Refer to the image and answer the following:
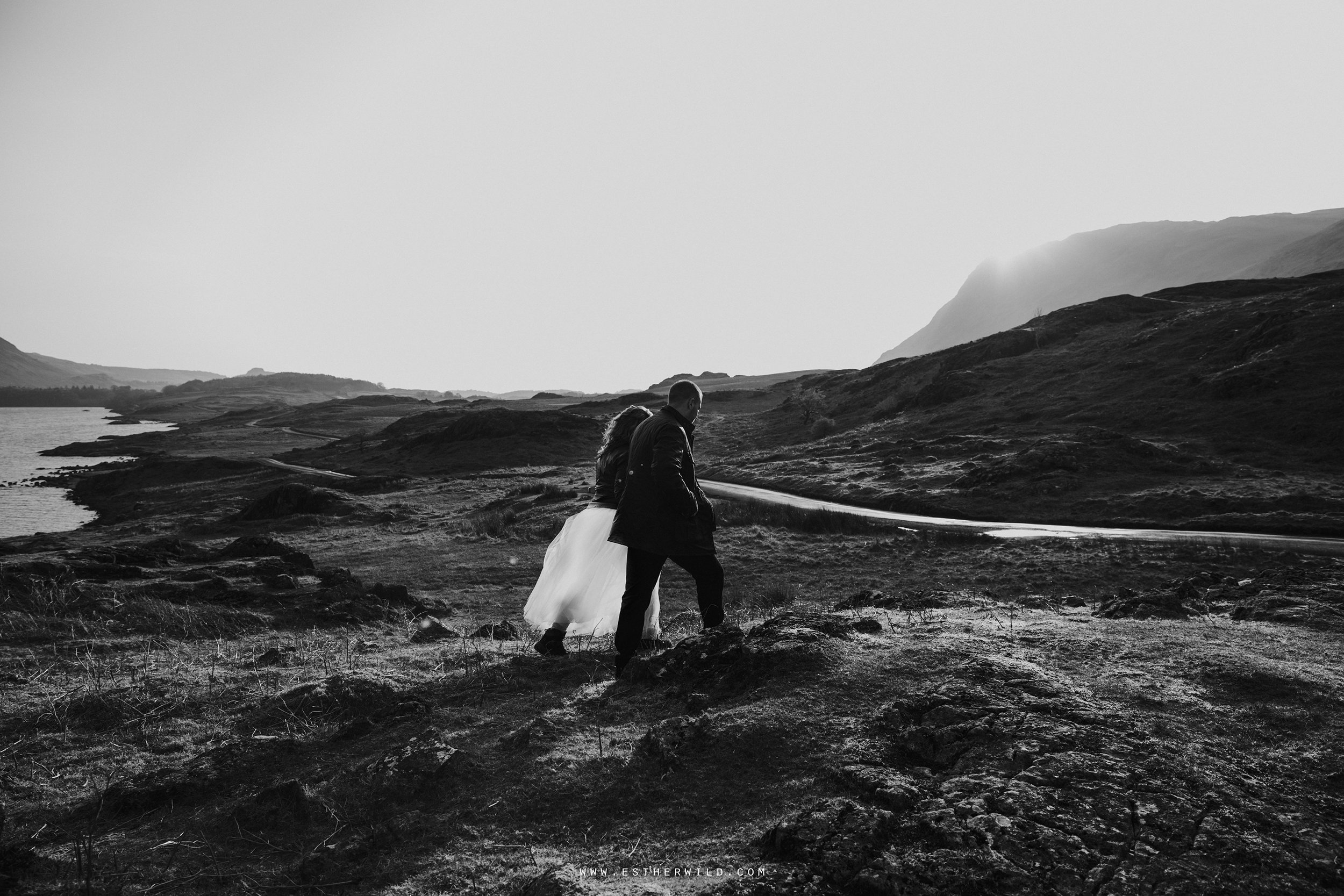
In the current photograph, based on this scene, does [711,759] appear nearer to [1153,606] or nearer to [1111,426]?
[1153,606]

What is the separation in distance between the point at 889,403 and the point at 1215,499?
98.8 ft

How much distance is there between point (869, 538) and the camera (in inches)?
739

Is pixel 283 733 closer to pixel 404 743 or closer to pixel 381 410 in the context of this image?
pixel 404 743

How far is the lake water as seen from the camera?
3638 cm

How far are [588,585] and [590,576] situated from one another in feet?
0.26

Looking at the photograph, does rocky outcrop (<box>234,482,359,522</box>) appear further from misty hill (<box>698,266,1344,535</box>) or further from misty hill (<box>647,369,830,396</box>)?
misty hill (<box>647,369,830,396</box>)

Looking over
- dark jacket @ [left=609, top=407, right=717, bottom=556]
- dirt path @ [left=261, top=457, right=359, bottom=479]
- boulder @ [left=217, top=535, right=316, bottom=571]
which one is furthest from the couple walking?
dirt path @ [left=261, top=457, right=359, bottom=479]

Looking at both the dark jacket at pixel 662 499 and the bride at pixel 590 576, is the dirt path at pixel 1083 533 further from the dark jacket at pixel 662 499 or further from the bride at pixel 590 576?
the dark jacket at pixel 662 499

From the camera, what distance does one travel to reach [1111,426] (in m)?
32.3

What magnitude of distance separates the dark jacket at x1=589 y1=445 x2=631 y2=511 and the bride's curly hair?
0.05 meters

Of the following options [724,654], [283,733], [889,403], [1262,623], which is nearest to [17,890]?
[283,733]

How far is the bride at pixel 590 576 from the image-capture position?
665 cm

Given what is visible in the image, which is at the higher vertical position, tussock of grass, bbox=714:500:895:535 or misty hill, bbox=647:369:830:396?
misty hill, bbox=647:369:830:396

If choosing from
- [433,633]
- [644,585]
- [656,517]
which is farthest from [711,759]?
[433,633]
